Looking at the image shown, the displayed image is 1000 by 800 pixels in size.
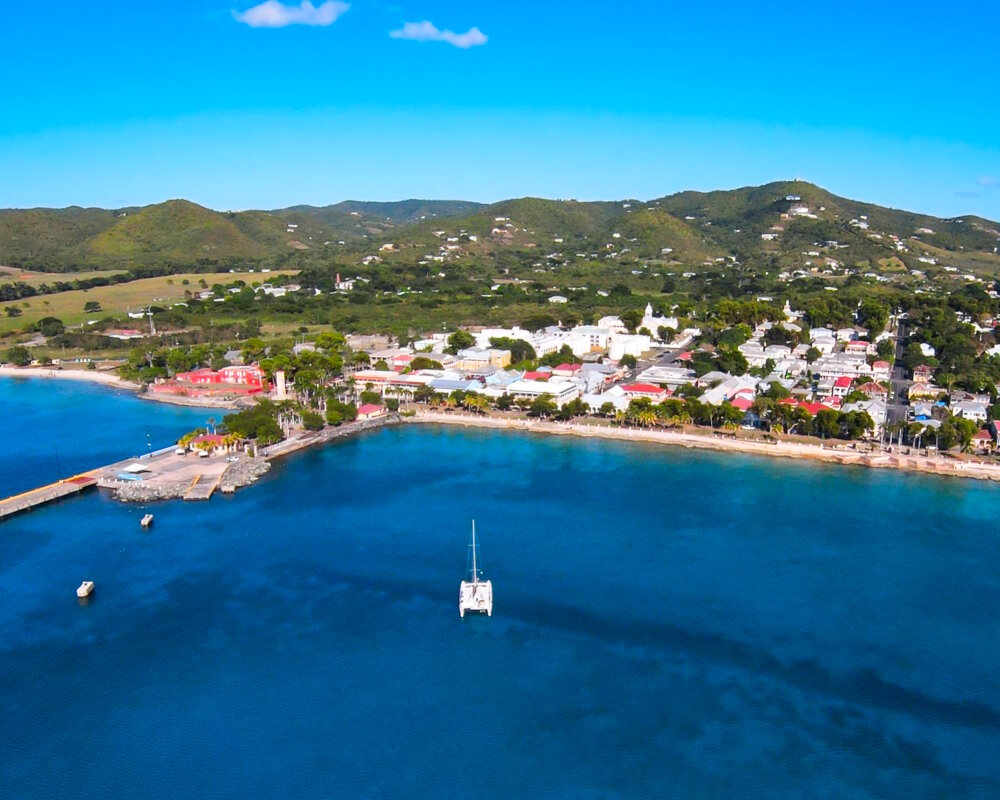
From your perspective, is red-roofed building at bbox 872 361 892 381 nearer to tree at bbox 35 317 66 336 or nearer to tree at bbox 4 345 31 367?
tree at bbox 4 345 31 367

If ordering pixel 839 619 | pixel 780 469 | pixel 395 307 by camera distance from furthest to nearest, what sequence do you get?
pixel 395 307, pixel 780 469, pixel 839 619

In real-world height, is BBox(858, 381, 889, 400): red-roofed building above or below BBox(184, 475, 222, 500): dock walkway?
above

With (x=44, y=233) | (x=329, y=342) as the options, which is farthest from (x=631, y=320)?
(x=44, y=233)

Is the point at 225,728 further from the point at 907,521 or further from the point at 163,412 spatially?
the point at 163,412

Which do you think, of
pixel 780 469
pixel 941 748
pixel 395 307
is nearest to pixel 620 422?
pixel 780 469

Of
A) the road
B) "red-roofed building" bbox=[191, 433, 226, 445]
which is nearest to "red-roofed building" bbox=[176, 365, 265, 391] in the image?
"red-roofed building" bbox=[191, 433, 226, 445]

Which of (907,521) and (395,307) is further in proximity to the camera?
(395,307)

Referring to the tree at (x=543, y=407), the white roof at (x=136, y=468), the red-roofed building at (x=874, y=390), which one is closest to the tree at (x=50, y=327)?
the white roof at (x=136, y=468)
